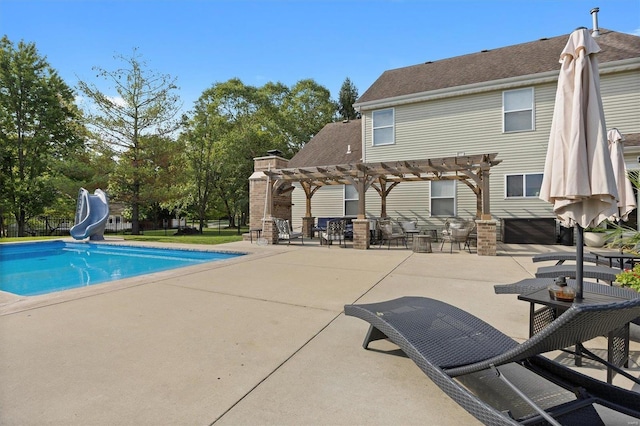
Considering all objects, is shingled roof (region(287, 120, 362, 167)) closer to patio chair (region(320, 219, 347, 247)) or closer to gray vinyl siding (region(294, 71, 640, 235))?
gray vinyl siding (region(294, 71, 640, 235))

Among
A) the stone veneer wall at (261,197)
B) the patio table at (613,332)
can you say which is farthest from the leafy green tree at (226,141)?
the patio table at (613,332)

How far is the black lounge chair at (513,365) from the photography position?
1614 millimetres

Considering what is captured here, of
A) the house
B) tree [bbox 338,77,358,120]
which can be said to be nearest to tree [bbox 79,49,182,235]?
the house

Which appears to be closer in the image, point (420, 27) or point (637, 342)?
point (637, 342)

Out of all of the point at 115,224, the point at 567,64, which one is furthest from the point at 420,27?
the point at 115,224

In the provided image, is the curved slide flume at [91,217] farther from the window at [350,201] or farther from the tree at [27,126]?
the window at [350,201]

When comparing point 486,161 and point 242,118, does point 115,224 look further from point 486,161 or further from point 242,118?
point 486,161

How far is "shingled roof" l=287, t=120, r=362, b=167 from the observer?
15664mm

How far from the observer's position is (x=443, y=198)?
13.2m

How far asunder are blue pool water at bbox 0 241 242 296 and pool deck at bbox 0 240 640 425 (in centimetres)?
315

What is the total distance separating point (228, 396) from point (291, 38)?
453 inches

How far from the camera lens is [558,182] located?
255 centimetres

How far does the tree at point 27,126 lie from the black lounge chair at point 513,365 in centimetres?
2315

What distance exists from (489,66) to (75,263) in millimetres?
16974
